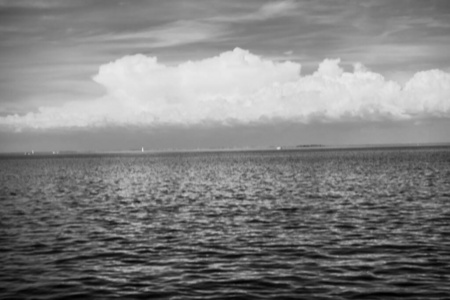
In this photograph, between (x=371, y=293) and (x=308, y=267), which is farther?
(x=308, y=267)

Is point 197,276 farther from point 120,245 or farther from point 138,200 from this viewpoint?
point 138,200

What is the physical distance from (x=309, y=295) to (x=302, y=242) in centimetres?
1099

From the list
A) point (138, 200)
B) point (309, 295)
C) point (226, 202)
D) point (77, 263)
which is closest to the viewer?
point (309, 295)

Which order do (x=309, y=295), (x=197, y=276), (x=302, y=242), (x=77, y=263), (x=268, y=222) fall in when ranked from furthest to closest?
(x=268, y=222) → (x=302, y=242) → (x=77, y=263) → (x=197, y=276) → (x=309, y=295)

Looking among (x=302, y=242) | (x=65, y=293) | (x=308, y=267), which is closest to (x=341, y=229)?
(x=302, y=242)

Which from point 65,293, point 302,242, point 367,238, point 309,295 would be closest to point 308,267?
point 309,295

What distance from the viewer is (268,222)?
39.2 meters

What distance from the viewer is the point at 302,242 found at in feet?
99.0

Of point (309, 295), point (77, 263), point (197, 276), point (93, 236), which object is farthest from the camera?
point (93, 236)

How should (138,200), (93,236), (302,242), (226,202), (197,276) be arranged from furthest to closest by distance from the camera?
(138,200)
(226,202)
(93,236)
(302,242)
(197,276)

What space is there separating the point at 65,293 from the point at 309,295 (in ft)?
35.6

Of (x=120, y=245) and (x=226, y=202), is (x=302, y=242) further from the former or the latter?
(x=226, y=202)

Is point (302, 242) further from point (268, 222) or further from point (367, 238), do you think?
point (268, 222)

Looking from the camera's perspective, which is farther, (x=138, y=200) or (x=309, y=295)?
(x=138, y=200)
